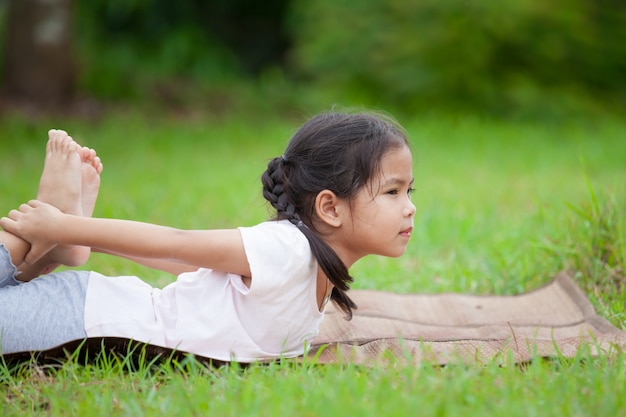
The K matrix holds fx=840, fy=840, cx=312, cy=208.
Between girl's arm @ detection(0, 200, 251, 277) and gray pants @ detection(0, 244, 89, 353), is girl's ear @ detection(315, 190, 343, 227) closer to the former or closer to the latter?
girl's arm @ detection(0, 200, 251, 277)

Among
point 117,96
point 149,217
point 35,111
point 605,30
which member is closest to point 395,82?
point 605,30

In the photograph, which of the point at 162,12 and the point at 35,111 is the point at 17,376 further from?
the point at 162,12

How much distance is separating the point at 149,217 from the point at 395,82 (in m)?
4.87

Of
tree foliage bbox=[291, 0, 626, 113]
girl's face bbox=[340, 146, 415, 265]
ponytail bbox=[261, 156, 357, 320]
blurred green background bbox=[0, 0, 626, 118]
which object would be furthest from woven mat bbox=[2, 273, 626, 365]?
tree foliage bbox=[291, 0, 626, 113]

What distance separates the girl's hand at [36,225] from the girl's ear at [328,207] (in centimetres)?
76

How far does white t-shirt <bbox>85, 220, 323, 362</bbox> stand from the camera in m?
2.41

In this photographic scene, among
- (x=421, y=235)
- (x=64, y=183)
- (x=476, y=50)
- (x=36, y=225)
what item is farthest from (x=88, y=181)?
(x=476, y=50)

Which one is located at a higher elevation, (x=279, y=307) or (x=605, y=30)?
(x=605, y=30)

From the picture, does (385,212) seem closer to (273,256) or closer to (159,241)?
(273,256)

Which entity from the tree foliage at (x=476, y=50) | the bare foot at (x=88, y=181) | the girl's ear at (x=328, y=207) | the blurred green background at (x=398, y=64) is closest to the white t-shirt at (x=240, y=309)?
the girl's ear at (x=328, y=207)

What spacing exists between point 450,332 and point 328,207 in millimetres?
691

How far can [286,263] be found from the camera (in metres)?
2.40

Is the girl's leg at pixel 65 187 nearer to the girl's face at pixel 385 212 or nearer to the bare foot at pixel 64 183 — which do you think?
the bare foot at pixel 64 183

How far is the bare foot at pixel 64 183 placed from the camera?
2.65 meters
